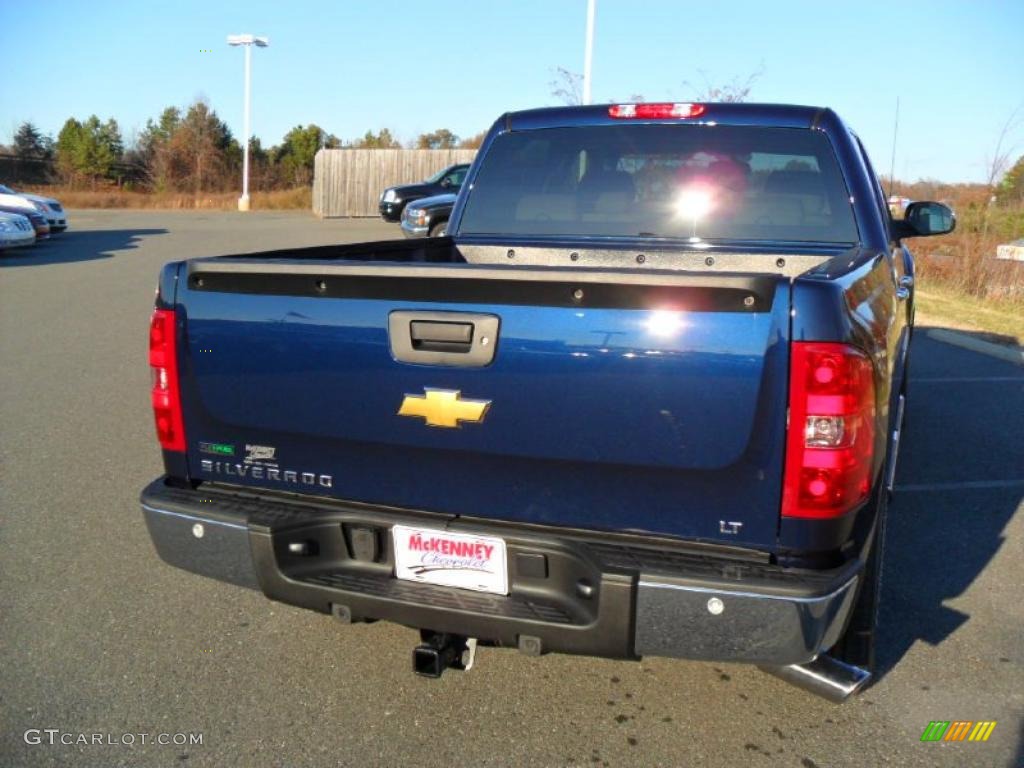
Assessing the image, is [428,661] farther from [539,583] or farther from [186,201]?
[186,201]

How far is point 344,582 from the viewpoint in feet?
9.32

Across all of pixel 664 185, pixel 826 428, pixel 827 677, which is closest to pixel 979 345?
pixel 664 185

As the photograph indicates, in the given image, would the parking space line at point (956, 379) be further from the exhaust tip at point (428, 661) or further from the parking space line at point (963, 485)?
the exhaust tip at point (428, 661)

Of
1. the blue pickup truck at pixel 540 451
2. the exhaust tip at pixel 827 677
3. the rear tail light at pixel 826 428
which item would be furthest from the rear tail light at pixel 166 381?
the exhaust tip at pixel 827 677

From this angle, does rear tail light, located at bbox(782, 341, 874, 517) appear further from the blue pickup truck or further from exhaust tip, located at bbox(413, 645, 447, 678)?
exhaust tip, located at bbox(413, 645, 447, 678)

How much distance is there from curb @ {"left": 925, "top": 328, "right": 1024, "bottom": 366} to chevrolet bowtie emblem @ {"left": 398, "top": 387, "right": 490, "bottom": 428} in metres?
8.40

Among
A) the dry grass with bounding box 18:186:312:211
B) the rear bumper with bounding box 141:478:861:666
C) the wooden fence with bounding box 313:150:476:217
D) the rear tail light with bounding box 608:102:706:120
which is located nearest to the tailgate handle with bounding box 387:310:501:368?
the rear bumper with bounding box 141:478:861:666

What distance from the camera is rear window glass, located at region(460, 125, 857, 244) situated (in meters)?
4.07

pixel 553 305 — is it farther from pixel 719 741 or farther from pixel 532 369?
pixel 719 741

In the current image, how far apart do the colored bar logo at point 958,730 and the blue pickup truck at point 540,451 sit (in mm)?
277

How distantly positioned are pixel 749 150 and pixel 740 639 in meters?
2.51

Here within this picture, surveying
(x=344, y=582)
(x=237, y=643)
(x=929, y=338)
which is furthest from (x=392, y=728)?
(x=929, y=338)

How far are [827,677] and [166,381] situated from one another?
2252 millimetres

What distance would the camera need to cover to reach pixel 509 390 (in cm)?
257
